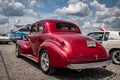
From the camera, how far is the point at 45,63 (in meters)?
6.45

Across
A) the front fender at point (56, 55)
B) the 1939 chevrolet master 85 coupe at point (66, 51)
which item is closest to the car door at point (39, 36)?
the 1939 chevrolet master 85 coupe at point (66, 51)

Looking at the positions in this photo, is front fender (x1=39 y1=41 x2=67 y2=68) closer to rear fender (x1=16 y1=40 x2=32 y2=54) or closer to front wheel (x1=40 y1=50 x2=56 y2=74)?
front wheel (x1=40 y1=50 x2=56 y2=74)

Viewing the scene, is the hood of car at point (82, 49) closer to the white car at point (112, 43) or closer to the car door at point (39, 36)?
the car door at point (39, 36)

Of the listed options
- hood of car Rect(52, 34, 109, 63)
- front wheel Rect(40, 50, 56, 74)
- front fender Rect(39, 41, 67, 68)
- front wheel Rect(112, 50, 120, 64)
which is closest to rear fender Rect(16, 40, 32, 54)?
front wheel Rect(40, 50, 56, 74)

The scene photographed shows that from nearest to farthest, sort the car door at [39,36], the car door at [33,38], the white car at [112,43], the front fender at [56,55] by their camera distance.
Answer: the front fender at [56,55] → the car door at [39,36] → the car door at [33,38] → the white car at [112,43]

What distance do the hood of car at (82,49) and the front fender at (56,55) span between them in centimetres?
18

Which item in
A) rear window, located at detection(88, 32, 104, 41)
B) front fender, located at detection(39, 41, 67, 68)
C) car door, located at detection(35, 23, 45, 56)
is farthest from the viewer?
rear window, located at detection(88, 32, 104, 41)

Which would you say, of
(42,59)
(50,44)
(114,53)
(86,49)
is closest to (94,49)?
(86,49)

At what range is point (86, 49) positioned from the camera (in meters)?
5.82

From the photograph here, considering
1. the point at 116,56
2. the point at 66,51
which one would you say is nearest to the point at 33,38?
the point at 66,51

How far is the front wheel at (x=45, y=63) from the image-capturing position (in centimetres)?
610

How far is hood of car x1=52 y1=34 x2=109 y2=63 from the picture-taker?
220 inches

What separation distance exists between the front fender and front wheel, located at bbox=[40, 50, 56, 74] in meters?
0.25

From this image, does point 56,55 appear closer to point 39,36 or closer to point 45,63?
point 45,63
